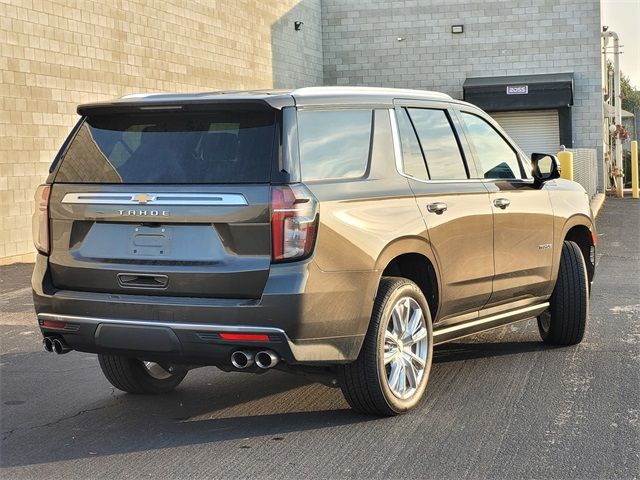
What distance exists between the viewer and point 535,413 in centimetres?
547

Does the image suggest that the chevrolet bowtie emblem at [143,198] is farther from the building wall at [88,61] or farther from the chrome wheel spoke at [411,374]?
the building wall at [88,61]

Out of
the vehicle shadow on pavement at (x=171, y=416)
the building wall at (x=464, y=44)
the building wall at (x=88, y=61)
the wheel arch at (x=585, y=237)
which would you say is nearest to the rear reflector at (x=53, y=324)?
the vehicle shadow on pavement at (x=171, y=416)

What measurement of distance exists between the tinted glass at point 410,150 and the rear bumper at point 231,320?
0.98 m

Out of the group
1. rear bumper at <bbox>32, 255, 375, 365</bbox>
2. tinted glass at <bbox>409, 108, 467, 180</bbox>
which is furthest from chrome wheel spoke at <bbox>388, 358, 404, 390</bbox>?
tinted glass at <bbox>409, 108, 467, 180</bbox>

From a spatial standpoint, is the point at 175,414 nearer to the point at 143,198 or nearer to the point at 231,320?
the point at 231,320

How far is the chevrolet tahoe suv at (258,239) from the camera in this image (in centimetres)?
479

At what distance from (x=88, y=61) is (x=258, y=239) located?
12.3 meters

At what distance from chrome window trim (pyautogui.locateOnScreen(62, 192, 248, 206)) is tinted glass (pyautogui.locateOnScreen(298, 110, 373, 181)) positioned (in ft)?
1.34

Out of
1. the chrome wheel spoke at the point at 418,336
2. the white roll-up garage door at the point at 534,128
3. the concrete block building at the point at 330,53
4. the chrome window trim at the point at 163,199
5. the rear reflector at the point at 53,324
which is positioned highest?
the concrete block building at the point at 330,53

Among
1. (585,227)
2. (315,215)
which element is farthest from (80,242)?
(585,227)

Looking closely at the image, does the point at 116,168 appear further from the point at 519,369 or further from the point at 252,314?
the point at 519,369

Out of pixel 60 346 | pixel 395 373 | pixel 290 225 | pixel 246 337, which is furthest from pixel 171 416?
pixel 290 225

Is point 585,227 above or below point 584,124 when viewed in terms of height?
below

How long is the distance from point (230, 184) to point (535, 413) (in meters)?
2.22
